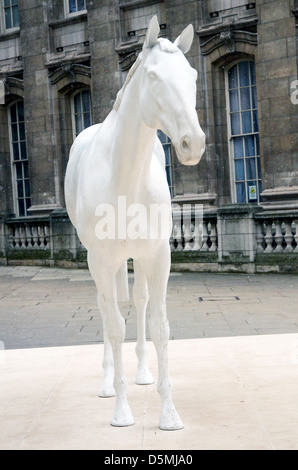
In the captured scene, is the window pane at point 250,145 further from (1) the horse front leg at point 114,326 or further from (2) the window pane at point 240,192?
(1) the horse front leg at point 114,326

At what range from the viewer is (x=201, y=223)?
18703 mm

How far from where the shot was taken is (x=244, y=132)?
20.4 metres

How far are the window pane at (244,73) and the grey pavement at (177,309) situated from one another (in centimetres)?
577

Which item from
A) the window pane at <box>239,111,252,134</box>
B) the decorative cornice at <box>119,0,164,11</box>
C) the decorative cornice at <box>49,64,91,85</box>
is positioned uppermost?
the decorative cornice at <box>119,0,164,11</box>

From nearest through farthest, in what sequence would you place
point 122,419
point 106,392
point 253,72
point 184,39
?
point 184,39, point 122,419, point 106,392, point 253,72

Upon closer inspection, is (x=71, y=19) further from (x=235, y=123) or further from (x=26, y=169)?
(x=235, y=123)

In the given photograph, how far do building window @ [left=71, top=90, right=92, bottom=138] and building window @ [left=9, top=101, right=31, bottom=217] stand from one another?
2.26 m

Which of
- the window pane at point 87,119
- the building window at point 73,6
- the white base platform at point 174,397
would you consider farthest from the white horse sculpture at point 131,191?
the building window at point 73,6

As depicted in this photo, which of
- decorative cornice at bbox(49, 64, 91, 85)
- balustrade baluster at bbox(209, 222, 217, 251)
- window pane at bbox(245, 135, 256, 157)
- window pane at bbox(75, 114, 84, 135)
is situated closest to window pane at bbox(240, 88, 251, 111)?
window pane at bbox(245, 135, 256, 157)

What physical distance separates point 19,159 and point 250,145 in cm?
909

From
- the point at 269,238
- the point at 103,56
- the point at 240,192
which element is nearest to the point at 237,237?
the point at 269,238

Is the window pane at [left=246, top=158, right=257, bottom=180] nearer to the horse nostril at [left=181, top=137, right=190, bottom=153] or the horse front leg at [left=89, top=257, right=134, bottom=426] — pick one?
the horse front leg at [left=89, top=257, right=134, bottom=426]

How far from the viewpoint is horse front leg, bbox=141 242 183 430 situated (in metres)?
5.10
